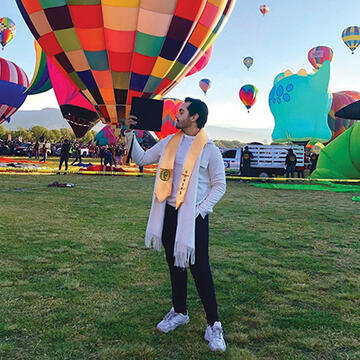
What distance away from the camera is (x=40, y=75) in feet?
60.6

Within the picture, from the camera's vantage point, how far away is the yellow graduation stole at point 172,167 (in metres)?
2.87

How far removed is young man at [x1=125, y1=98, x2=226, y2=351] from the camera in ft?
9.36

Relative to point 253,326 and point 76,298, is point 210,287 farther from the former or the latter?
point 76,298

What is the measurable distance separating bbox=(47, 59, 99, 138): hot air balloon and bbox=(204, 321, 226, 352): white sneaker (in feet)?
54.1

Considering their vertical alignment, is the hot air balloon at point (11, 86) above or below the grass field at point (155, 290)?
above

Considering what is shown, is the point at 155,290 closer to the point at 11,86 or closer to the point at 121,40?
the point at 121,40

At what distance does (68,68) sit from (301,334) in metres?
11.3

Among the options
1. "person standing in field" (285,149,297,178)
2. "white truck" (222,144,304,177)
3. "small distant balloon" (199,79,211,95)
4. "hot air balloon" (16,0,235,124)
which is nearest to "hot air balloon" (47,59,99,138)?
"hot air balloon" (16,0,235,124)

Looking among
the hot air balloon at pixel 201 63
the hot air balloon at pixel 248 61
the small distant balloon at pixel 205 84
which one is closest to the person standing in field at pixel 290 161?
the hot air balloon at pixel 201 63

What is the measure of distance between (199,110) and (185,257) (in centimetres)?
122

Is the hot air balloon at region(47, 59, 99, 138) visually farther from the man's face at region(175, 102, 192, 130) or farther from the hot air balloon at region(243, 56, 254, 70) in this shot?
the hot air balloon at region(243, 56, 254, 70)

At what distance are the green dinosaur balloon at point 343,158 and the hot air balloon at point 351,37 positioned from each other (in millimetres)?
24628

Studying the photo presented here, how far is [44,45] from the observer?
11.7 metres

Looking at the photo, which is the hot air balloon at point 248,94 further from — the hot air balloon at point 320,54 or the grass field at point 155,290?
the grass field at point 155,290
